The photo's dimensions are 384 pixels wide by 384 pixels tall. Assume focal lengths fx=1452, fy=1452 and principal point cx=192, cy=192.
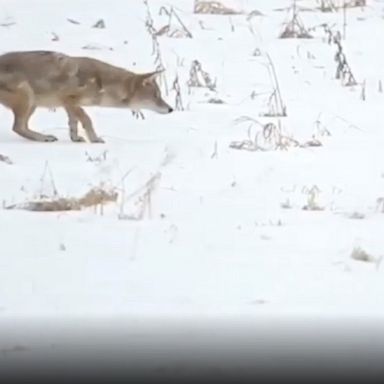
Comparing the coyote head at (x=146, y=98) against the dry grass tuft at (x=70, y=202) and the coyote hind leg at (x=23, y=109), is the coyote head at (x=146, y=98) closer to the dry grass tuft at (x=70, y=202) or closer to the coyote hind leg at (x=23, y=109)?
the coyote hind leg at (x=23, y=109)

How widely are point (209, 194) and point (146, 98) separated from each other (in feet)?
10.2

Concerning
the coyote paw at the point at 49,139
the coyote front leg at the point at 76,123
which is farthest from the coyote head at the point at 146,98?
the coyote paw at the point at 49,139

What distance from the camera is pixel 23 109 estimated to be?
9922 mm

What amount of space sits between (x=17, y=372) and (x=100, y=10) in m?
11.3

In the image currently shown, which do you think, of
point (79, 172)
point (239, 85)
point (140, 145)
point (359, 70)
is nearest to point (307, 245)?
point (79, 172)

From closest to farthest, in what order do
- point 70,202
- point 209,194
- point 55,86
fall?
point 70,202, point 209,194, point 55,86

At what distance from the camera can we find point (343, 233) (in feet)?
22.9

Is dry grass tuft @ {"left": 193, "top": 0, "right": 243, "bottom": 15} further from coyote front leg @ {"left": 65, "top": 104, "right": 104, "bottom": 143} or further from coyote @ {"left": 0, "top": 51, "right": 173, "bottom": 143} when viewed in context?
coyote front leg @ {"left": 65, "top": 104, "right": 104, "bottom": 143}

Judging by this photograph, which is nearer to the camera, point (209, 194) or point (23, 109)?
point (209, 194)

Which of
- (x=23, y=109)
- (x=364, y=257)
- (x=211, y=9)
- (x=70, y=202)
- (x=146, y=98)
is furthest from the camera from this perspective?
(x=211, y=9)

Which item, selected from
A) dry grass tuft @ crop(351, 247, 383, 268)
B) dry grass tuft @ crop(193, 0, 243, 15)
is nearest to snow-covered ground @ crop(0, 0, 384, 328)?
dry grass tuft @ crop(351, 247, 383, 268)

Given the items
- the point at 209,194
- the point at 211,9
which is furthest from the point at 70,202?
the point at 211,9

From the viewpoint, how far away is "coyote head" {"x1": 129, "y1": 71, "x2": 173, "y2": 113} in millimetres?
10844

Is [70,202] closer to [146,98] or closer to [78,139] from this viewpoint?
[78,139]
